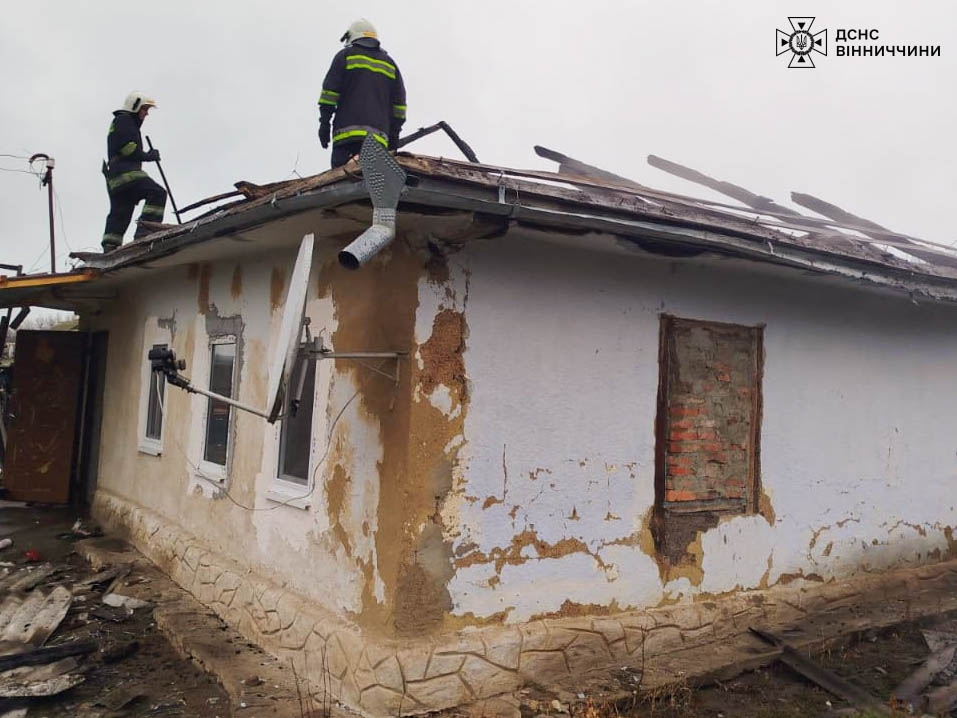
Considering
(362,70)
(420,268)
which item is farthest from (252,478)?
(362,70)

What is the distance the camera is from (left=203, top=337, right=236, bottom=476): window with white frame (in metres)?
6.46

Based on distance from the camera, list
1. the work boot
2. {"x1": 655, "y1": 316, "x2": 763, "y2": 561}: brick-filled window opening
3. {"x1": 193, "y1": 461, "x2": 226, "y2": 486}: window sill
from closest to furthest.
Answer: {"x1": 655, "y1": 316, "x2": 763, "y2": 561}: brick-filled window opening → {"x1": 193, "y1": 461, "x2": 226, "y2": 486}: window sill → the work boot

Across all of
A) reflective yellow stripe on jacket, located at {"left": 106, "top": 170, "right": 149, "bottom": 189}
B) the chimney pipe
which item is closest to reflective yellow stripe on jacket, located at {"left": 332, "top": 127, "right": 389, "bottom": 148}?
the chimney pipe

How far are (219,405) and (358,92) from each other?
2.94 m

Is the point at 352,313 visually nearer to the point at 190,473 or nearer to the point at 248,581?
the point at 248,581

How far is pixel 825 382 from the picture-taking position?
6238 millimetres

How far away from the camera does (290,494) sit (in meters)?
5.25

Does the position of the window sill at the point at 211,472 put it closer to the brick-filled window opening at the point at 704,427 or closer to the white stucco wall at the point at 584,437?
the white stucco wall at the point at 584,437

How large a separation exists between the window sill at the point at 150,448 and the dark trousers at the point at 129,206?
2.26m

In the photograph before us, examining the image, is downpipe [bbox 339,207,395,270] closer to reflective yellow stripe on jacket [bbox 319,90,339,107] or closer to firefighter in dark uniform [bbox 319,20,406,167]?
firefighter in dark uniform [bbox 319,20,406,167]

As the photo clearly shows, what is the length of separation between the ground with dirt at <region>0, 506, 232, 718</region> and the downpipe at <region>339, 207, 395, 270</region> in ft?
8.98

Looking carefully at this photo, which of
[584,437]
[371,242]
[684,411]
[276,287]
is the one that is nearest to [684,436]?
[684,411]

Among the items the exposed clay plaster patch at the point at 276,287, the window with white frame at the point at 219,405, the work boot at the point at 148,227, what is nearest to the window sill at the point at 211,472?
the window with white frame at the point at 219,405

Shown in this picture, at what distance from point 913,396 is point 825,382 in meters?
1.28
